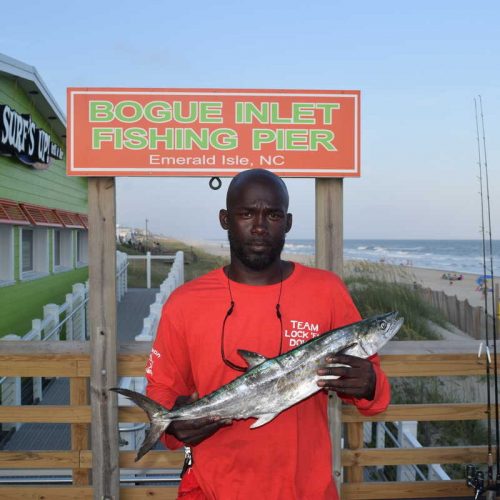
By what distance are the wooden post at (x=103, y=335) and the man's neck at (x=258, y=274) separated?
147cm

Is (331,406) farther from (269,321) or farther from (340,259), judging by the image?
(269,321)

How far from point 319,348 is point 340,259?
1621 millimetres

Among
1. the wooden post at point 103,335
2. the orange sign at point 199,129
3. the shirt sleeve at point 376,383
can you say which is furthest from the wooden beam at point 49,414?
the shirt sleeve at point 376,383

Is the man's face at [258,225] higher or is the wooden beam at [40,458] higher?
the man's face at [258,225]

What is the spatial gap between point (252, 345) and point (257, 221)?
49cm

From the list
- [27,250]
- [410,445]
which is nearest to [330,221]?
[410,445]

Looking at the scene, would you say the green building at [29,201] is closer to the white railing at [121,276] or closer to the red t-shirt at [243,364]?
the white railing at [121,276]

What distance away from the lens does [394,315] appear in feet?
7.21

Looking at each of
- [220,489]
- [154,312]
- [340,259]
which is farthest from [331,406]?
[154,312]

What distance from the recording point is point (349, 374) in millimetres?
2027

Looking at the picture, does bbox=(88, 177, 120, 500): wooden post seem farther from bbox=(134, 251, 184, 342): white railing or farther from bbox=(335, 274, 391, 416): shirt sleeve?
bbox=(134, 251, 184, 342): white railing

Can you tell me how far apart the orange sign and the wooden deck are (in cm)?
134

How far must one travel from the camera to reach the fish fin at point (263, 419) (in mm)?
2064

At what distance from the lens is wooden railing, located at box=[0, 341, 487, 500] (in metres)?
3.77
